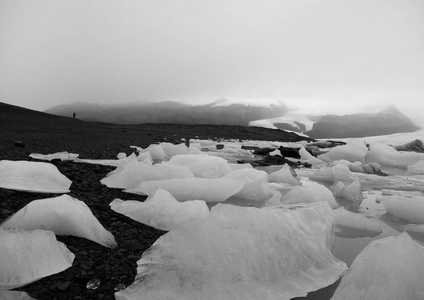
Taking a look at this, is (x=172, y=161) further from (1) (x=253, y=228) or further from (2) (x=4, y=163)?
(1) (x=253, y=228)

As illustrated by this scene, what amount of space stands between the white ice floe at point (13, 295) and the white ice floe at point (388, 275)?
1.16 m

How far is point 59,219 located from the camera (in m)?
1.49

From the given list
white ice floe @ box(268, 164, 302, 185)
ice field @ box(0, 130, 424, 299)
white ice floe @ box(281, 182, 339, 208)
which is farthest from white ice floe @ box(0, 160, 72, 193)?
white ice floe @ box(268, 164, 302, 185)

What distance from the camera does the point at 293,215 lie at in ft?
5.45

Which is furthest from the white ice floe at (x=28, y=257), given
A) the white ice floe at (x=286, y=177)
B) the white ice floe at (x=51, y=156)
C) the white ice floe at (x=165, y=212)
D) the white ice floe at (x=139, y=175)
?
the white ice floe at (x=286, y=177)

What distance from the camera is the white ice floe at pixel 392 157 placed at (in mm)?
8477

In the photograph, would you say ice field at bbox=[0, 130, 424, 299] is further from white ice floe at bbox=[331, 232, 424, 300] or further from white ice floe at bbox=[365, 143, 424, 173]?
white ice floe at bbox=[365, 143, 424, 173]

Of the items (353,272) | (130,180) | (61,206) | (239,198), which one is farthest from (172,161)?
(353,272)

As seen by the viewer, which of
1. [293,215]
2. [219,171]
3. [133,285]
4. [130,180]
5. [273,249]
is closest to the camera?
[133,285]

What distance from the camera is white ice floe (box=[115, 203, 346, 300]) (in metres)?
1.10

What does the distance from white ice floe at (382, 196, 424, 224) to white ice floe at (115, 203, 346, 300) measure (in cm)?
150

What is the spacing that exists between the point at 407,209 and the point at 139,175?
2.56 metres

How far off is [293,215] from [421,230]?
137cm

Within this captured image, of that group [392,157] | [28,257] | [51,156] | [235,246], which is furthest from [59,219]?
[392,157]
